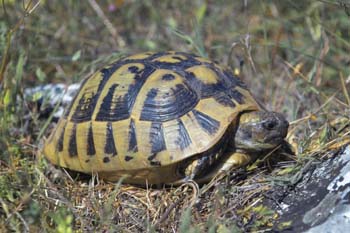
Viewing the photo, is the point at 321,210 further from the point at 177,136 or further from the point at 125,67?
the point at 125,67

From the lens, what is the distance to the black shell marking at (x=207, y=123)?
288cm

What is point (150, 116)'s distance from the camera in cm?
295

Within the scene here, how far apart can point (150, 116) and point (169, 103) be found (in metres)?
0.10

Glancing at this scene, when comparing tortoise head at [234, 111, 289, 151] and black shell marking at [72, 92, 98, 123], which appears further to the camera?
black shell marking at [72, 92, 98, 123]

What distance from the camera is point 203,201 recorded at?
2.85m

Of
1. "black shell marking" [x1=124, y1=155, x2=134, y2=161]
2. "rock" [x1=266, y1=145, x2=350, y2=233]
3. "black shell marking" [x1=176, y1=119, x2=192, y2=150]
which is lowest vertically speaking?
"rock" [x1=266, y1=145, x2=350, y2=233]

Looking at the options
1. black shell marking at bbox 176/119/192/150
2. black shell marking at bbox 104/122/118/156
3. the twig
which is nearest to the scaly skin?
black shell marking at bbox 176/119/192/150

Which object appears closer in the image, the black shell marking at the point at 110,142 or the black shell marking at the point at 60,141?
the black shell marking at the point at 110,142

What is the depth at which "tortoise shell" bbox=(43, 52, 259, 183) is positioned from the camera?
2885mm

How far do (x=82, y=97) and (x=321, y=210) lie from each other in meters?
1.36

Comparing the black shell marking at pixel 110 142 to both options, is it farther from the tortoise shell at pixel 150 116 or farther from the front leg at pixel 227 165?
the front leg at pixel 227 165

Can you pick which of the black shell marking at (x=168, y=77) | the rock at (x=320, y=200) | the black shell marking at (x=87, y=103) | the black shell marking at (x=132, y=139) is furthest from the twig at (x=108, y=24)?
the rock at (x=320, y=200)

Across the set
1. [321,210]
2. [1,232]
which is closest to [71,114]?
[1,232]

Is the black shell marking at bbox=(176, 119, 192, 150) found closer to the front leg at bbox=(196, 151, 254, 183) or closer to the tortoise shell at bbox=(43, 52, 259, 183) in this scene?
the tortoise shell at bbox=(43, 52, 259, 183)
